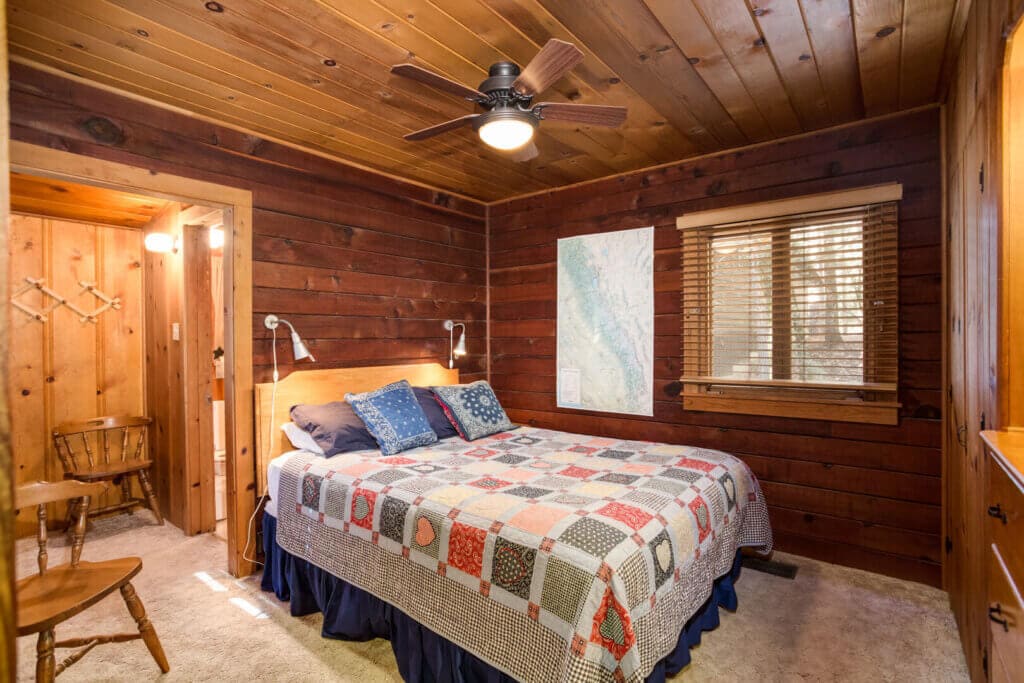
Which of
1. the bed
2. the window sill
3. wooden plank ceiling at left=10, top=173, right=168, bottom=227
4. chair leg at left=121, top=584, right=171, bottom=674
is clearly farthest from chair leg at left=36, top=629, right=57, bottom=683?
the window sill

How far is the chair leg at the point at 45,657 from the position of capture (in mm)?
1697

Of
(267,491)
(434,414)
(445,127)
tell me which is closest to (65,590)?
(267,491)

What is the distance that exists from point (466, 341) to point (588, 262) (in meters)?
1.20

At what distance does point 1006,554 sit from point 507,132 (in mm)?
2020

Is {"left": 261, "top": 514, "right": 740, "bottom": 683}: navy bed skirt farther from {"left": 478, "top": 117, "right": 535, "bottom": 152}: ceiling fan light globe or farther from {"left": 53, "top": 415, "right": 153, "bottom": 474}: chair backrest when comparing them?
{"left": 478, "top": 117, "right": 535, "bottom": 152}: ceiling fan light globe

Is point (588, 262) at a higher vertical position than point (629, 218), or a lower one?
lower

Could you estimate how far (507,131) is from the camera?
2076 mm

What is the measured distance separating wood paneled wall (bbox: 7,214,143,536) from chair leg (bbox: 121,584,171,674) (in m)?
2.24

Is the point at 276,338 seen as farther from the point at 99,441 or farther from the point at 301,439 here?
the point at 99,441

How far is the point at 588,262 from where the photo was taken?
12.5 ft

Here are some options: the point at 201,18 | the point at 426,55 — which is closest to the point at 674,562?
the point at 426,55

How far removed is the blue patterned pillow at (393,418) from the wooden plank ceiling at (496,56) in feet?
5.02

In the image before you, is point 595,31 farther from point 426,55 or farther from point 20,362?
point 20,362

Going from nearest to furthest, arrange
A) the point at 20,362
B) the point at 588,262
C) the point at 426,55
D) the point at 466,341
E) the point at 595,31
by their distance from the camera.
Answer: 1. the point at 595,31
2. the point at 426,55
3. the point at 20,362
4. the point at 588,262
5. the point at 466,341
